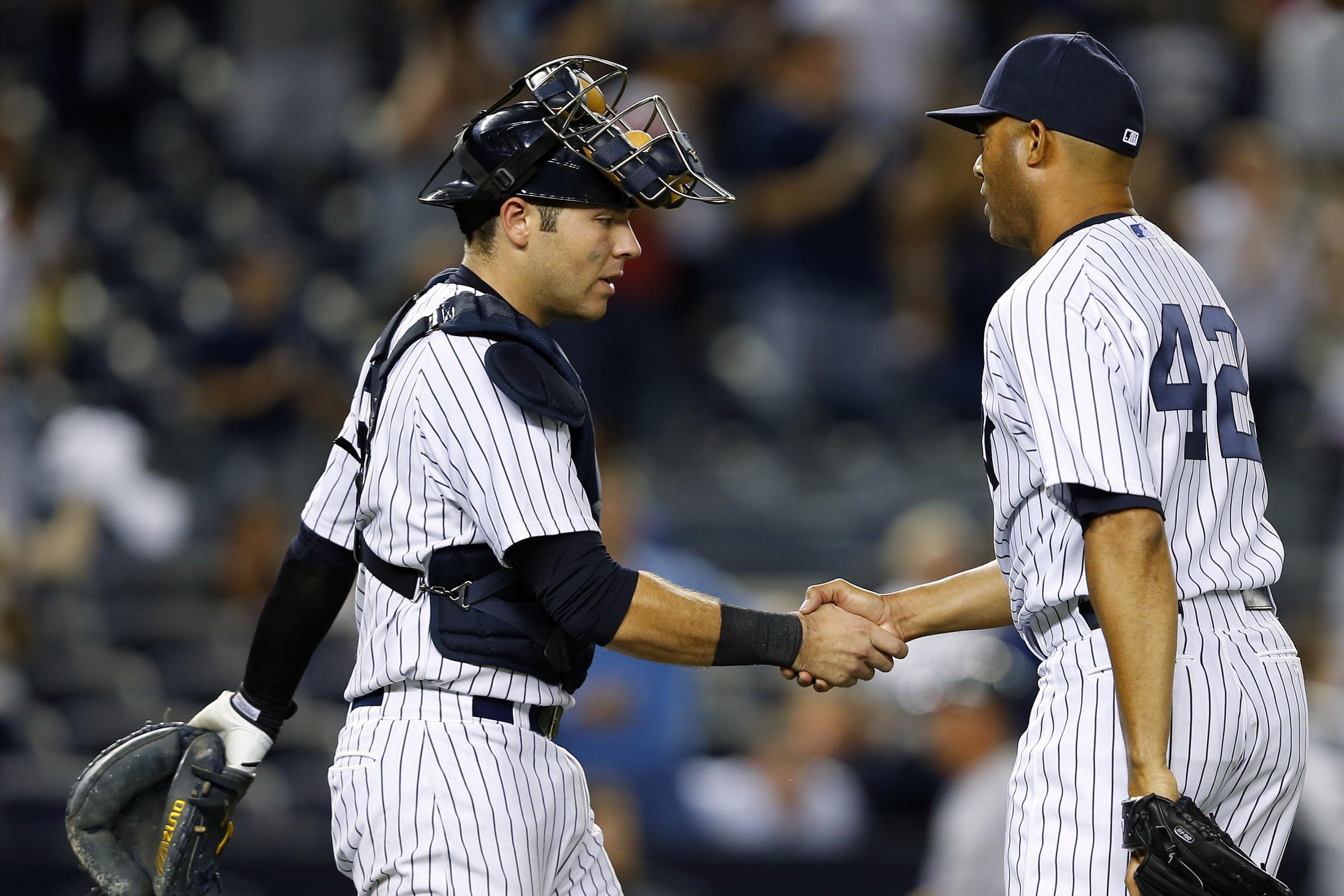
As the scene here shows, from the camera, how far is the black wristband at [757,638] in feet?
11.1

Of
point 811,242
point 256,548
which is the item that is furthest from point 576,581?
point 811,242

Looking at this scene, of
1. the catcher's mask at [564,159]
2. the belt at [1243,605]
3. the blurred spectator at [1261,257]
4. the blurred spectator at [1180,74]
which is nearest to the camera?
the belt at [1243,605]

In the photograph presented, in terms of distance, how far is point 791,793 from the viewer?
669 centimetres

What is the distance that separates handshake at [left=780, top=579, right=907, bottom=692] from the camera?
3.57 m

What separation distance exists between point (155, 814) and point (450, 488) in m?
1.05

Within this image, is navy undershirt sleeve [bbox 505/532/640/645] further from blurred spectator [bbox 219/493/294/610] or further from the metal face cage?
blurred spectator [bbox 219/493/294/610]

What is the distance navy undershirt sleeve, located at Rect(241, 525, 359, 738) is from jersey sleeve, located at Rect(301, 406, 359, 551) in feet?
0.08

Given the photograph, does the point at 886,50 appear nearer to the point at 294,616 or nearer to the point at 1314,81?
the point at 1314,81

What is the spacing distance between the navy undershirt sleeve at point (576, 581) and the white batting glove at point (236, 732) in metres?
0.81

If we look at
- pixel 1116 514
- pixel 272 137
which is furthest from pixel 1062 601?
pixel 272 137

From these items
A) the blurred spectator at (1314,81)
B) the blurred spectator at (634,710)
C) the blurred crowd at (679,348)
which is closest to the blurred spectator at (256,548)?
the blurred crowd at (679,348)

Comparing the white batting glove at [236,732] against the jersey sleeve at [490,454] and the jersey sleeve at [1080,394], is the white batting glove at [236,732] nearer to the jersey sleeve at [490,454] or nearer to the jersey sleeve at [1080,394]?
the jersey sleeve at [490,454]

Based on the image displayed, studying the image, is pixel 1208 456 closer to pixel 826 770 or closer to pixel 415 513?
pixel 415 513

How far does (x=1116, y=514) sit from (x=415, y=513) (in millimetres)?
1268
